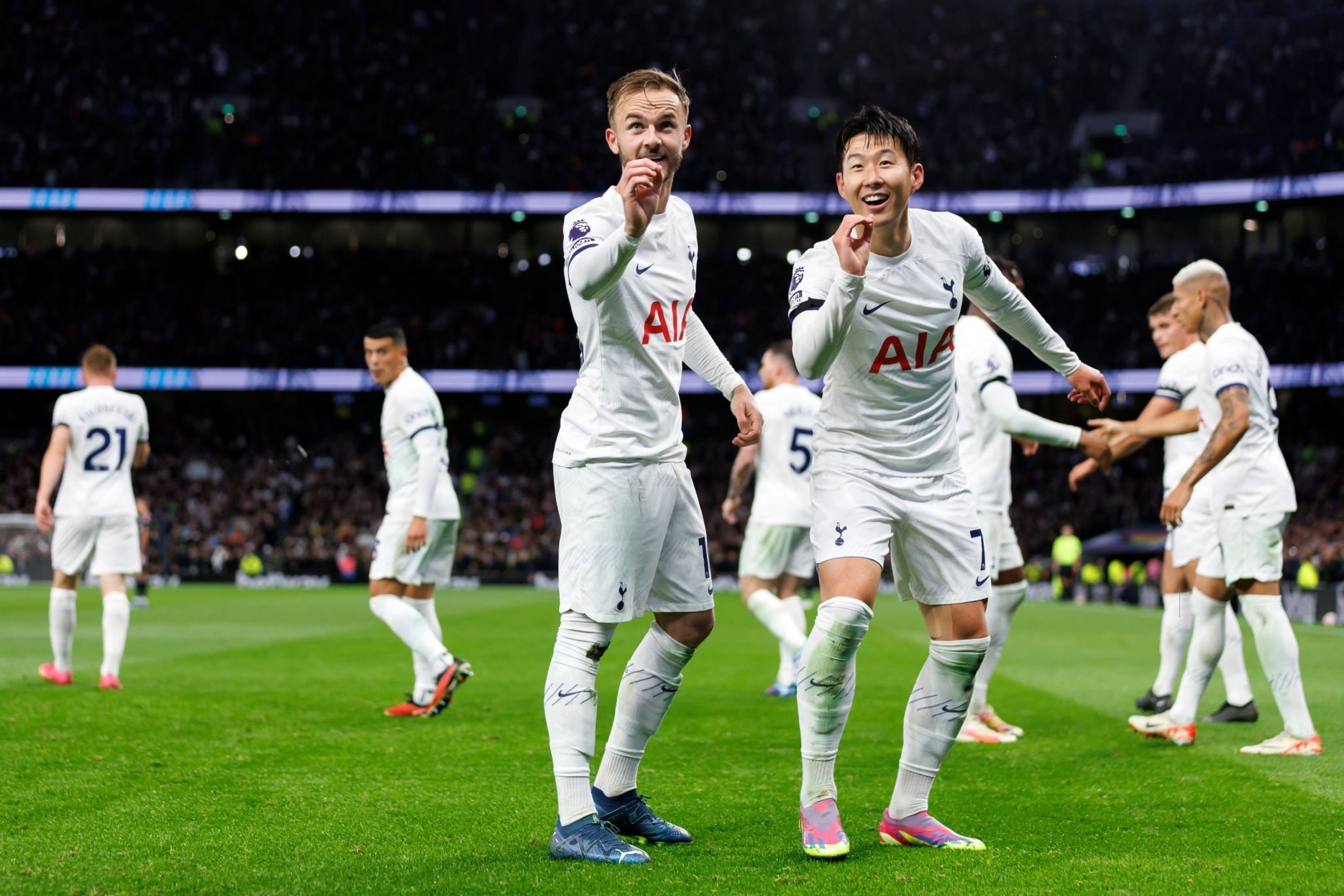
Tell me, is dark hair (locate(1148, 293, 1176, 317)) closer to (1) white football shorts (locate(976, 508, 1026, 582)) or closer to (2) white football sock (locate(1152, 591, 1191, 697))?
(2) white football sock (locate(1152, 591, 1191, 697))

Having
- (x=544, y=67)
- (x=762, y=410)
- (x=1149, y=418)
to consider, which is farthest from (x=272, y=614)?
(x=544, y=67)

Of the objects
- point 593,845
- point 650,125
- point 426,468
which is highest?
point 650,125

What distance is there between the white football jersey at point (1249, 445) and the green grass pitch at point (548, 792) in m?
1.36

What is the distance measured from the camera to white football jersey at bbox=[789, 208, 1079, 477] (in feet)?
14.7

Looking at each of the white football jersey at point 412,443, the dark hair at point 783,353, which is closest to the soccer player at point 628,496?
the white football jersey at point 412,443

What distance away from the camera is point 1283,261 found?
38.2m

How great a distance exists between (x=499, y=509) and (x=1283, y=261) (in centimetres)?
2469

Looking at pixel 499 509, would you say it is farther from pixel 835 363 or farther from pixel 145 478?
pixel 835 363

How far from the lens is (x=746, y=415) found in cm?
459

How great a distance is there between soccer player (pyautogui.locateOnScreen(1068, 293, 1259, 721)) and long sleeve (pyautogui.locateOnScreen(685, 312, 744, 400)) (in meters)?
3.56

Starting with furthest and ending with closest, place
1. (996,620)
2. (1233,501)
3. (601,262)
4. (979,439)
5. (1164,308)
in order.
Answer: (1164,308), (996,620), (979,439), (1233,501), (601,262)

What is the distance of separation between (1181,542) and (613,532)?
18.0 ft

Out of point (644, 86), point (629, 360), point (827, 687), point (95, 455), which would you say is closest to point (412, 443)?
point (95, 455)

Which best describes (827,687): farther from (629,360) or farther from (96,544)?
(96,544)
